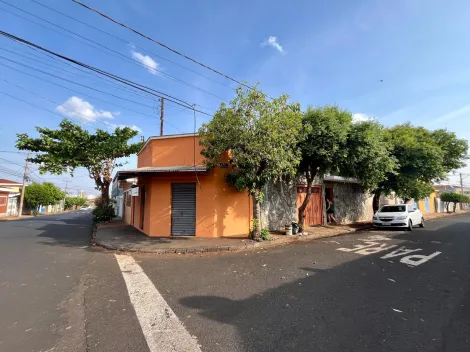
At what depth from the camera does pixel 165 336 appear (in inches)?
128

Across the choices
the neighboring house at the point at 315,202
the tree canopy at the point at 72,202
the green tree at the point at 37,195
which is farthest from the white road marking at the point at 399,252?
the tree canopy at the point at 72,202

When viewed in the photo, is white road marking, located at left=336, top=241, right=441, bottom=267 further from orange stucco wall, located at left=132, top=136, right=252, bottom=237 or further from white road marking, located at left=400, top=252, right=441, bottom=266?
orange stucco wall, located at left=132, top=136, right=252, bottom=237

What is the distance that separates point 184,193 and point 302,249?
18.5 ft

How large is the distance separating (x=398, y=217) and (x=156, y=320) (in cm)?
1495

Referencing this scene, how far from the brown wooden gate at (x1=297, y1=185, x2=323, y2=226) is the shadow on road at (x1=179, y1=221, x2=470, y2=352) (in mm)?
9335

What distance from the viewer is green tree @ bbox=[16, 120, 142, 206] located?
62.7 feet

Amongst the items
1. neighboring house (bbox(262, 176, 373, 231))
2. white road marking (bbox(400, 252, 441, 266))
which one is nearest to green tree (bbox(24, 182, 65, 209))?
neighboring house (bbox(262, 176, 373, 231))

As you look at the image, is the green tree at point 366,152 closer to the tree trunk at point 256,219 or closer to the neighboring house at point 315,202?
the neighboring house at point 315,202

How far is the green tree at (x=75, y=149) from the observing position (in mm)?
19109

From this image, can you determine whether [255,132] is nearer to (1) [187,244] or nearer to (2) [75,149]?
(1) [187,244]

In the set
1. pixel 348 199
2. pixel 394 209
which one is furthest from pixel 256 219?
pixel 348 199

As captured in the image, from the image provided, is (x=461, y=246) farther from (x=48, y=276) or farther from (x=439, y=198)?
(x=439, y=198)

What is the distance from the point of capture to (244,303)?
14.0 ft

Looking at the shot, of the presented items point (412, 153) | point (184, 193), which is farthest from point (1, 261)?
point (412, 153)
